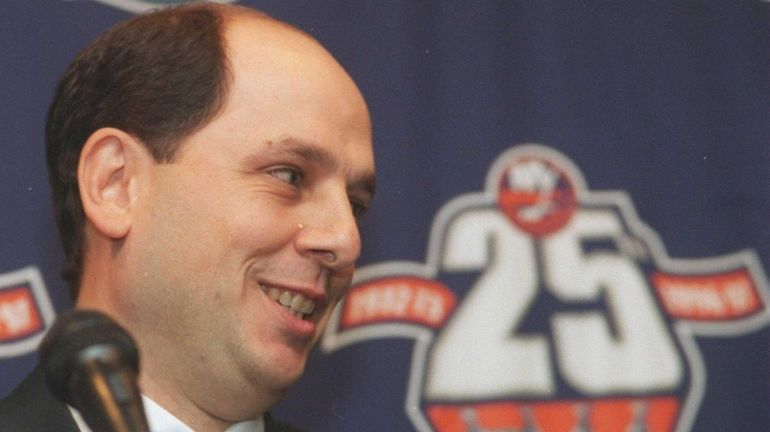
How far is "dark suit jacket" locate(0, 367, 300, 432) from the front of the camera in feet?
3.60

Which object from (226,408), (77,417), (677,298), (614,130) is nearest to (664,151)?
(614,130)

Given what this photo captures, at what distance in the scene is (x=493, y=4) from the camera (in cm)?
165

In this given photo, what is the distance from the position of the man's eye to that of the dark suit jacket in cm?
29

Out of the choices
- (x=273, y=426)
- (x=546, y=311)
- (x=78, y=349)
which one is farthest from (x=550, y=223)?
(x=78, y=349)

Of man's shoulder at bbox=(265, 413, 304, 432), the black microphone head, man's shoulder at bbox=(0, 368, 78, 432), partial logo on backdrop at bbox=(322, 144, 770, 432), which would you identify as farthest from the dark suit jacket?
partial logo on backdrop at bbox=(322, 144, 770, 432)

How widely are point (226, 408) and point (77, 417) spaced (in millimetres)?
139

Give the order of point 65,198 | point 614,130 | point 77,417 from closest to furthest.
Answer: point 77,417
point 65,198
point 614,130

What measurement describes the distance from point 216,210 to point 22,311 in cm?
45

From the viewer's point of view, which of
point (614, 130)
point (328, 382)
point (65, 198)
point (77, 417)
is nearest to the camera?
point (77, 417)

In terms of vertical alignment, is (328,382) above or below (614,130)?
below

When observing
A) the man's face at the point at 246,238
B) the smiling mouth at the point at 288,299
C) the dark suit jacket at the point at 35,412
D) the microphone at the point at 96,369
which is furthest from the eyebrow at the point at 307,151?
the microphone at the point at 96,369

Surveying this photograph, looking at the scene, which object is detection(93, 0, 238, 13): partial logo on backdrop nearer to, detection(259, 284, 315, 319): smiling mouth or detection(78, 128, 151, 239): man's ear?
detection(78, 128, 151, 239): man's ear

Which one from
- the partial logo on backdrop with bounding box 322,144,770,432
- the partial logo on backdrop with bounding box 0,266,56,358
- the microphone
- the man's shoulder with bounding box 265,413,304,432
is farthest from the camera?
the partial logo on backdrop with bounding box 322,144,770,432

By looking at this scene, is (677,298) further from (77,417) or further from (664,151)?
(77,417)
